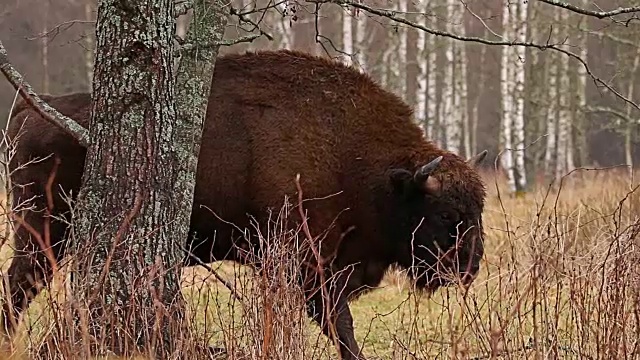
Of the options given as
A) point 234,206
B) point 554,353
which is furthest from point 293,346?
point 234,206

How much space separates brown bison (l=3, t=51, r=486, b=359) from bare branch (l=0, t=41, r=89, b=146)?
4.43 feet

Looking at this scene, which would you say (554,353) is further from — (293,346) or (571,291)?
(293,346)

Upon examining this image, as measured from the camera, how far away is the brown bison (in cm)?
625

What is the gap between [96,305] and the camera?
4480mm

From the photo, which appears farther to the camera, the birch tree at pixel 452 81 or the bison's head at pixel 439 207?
the birch tree at pixel 452 81

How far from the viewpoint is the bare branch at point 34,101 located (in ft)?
15.5

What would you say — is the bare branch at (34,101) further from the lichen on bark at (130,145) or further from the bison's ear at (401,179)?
the bison's ear at (401,179)

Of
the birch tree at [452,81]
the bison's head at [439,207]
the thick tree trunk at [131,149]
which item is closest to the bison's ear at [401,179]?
the bison's head at [439,207]

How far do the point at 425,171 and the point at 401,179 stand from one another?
212mm

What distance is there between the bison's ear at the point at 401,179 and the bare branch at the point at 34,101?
2288 millimetres

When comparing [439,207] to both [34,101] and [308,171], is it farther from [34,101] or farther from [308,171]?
[34,101]

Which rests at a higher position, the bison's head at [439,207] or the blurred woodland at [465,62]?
the blurred woodland at [465,62]

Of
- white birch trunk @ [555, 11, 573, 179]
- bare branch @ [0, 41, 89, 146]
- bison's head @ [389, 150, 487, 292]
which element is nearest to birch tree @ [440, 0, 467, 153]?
white birch trunk @ [555, 11, 573, 179]

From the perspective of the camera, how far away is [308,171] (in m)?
6.23
